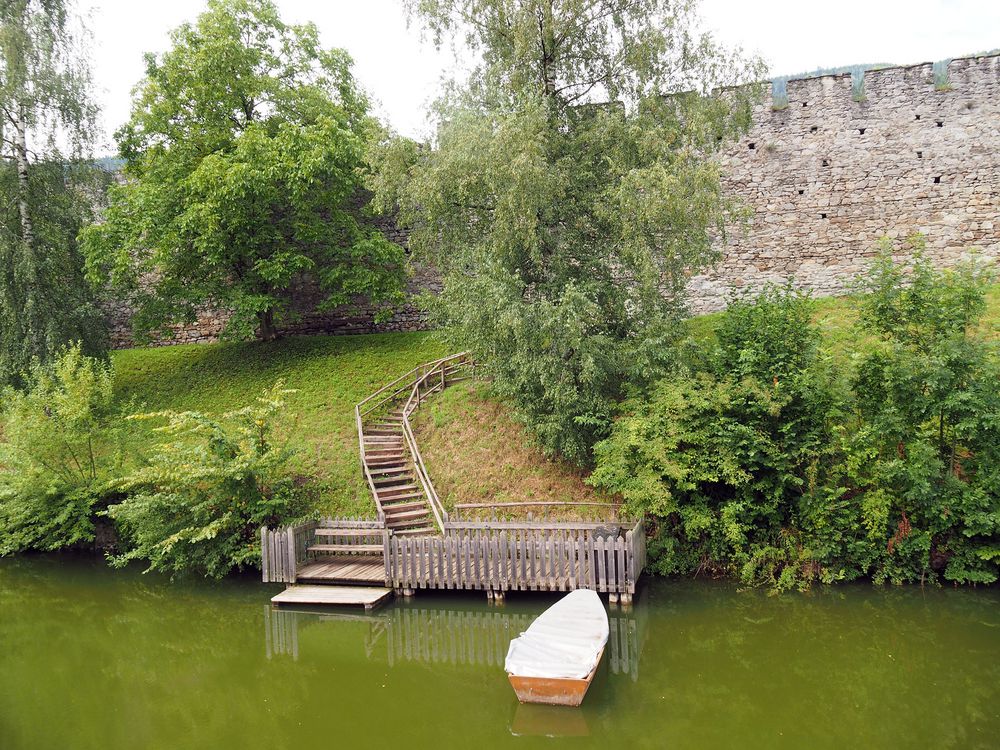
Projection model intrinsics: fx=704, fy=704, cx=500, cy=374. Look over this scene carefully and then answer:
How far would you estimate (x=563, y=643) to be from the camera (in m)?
7.93

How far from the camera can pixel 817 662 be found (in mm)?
8398

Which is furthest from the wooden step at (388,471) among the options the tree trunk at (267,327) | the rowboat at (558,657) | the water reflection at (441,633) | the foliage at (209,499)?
the tree trunk at (267,327)

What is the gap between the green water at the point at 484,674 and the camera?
23.1ft

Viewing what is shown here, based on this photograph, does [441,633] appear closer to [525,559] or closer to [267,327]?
[525,559]

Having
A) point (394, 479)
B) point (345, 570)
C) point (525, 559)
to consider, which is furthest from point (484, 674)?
point (394, 479)

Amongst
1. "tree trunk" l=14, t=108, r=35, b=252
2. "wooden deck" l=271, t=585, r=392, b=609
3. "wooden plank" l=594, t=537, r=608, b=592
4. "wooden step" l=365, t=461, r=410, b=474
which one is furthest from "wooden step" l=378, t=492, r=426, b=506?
"tree trunk" l=14, t=108, r=35, b=252

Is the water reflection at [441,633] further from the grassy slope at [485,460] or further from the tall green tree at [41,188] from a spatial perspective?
the tall green tree at [41,188]

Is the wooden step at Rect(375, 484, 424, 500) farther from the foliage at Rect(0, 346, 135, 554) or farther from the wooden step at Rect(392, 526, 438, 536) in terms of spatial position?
the foliage at Rect(0, 346, 135, 554)

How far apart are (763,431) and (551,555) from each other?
13.1ft

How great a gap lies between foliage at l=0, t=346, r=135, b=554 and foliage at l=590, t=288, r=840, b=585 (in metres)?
9.83

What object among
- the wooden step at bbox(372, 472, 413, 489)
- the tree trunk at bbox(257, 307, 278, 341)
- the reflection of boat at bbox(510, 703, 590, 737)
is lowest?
the reflection of boat at bbox(510, 703, 590, 737)

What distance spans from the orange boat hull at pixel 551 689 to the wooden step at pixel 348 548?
4716 millimetres

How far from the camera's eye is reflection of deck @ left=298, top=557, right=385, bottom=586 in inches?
451

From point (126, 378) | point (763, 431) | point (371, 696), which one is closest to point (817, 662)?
point (763, 431)
